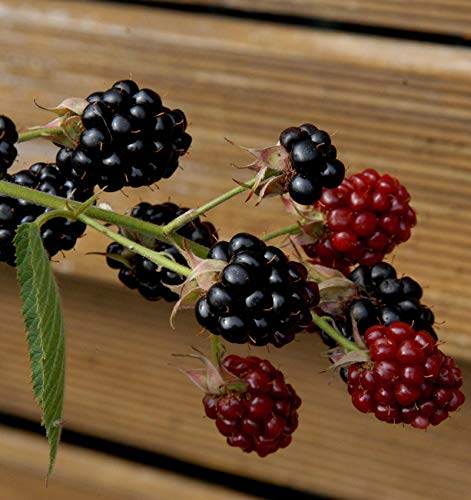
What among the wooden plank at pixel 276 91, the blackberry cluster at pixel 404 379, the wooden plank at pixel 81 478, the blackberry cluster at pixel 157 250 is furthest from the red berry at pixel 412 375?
the wooden plank at pixel 81 478

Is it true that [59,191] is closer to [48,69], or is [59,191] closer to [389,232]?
[389,232]

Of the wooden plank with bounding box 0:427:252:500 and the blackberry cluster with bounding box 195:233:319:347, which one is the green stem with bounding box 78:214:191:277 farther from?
the wooden plank with bounding box 0:427:252:500

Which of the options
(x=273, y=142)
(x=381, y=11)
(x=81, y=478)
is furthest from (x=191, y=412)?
(x=381, y=11)

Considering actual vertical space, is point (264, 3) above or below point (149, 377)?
above

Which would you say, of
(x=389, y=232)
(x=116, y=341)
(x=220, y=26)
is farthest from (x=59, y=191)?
(x=116, y=341)

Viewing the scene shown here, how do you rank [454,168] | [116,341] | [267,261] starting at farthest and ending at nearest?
[116,341], [454,168], [267,261]

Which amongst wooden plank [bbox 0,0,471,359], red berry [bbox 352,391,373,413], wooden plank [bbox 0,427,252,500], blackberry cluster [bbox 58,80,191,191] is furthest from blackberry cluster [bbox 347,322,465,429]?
wooden plank [bbox 0,427,252,500]

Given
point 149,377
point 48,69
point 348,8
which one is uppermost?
point 348,8
